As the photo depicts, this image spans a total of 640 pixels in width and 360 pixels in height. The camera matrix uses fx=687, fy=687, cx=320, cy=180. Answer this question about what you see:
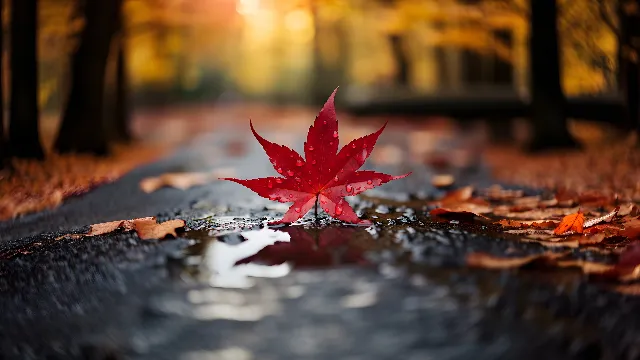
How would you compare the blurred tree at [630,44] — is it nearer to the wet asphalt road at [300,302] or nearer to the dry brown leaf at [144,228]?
the wet asphalt road at [300,302]

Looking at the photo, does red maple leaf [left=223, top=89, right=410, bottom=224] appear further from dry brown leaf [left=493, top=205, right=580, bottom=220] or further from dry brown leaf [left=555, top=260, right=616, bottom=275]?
dry brown leaf [left=493, top=205, right=580, bottom=220]

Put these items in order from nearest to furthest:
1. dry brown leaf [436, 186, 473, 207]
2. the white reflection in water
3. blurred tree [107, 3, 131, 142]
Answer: the white reflection in water
dry brown leaf [436, 186, 473, 207]
blurred tree [107, 3, 131, 142]

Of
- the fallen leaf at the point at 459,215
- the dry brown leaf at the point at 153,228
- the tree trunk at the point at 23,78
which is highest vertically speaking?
the tree trunk at the point at 23,78

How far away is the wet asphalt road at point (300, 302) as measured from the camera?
207 centimetres

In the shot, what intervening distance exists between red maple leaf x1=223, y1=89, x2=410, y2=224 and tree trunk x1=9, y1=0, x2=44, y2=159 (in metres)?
6.00

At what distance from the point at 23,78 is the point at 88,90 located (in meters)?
2.05

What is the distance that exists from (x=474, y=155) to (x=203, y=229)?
26.7 feet

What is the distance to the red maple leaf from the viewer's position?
3.30m

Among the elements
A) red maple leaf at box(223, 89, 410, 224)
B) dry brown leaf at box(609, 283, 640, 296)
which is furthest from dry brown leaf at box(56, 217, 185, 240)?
dry brown leaf at box(609, 283, 640, 296)

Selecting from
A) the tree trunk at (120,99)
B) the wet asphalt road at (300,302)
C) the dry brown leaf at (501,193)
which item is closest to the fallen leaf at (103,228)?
the wet asphalt road at (300,302)

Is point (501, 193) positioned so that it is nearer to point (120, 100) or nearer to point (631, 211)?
point (631, 211)

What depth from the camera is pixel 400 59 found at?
23188mm

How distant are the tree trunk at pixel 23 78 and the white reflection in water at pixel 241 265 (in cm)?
583

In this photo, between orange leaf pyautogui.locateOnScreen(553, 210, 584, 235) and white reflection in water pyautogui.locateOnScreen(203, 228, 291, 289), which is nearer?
white reflection in water pyautogui.locateOnScreen(203, 228, 291, 289)
